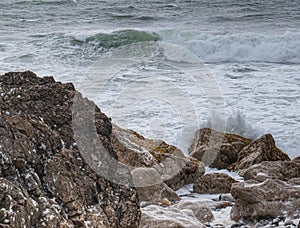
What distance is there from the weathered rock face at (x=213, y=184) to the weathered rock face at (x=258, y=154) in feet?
2.90

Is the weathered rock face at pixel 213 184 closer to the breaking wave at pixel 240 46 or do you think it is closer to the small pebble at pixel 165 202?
the small pebble at pixel 165 202

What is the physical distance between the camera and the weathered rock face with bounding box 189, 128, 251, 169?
6.54 meters

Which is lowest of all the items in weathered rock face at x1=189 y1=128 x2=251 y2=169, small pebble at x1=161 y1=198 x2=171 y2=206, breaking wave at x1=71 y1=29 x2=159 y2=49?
breaking wave at x1=71 y1=29 x2=159 y2=49

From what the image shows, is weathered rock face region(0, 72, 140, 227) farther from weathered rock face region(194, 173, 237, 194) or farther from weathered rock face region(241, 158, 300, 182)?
weathered rock face region(241, 158, 300, 182)

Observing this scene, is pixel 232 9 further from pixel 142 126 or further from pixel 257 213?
pixel 257 213

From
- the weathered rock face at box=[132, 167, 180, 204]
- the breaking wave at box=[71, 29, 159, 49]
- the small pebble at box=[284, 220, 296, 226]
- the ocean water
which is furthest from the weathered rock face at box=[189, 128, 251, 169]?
the breaking wave at box=[71, 29, 159, 49]

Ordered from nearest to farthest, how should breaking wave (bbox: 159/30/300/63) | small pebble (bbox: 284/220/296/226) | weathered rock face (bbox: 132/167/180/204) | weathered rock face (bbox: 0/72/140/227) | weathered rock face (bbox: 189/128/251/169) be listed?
1. weathered rock face (bbox: 0/72/140/227)
2. small pebble (bbox: 284/220/296/226)
3. weathered rock face (bbox: 132/167/180/204)
4. weathered rock face (bbox: 189/128/251/169)
5. breaking wave (bbox: 159/30/300/63)

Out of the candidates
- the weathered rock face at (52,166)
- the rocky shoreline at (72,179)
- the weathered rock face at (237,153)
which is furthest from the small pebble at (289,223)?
the weathered rock face at (237,153)

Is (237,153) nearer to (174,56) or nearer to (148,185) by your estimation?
(148,185)

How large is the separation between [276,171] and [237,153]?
1358mm

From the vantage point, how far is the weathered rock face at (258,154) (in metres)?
6.17

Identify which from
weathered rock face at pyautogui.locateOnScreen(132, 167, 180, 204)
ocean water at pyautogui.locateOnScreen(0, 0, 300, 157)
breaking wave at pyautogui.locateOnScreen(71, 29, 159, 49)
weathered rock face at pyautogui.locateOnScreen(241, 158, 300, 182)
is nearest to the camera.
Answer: weathered rock face at pyautogui.locateOnScreen(132, 167, 180, 204)

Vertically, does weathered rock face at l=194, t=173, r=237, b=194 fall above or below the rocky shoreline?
below

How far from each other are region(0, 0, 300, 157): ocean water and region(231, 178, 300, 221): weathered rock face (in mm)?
3472
